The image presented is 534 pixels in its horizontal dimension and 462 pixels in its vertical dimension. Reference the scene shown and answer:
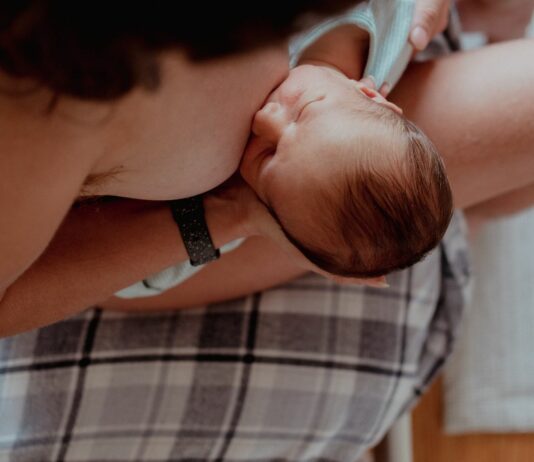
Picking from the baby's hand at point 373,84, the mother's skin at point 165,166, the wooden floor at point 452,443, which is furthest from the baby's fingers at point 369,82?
the wooden floor at point 452,443

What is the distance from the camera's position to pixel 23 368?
0.92 m

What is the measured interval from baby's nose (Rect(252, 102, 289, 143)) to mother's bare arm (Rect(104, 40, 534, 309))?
0.23 m

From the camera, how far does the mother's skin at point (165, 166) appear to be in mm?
551

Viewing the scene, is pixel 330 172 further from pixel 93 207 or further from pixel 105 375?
pixel 105 375

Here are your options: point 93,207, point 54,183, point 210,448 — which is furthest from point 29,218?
point 210,448

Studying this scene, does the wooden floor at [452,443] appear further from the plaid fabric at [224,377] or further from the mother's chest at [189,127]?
the mother's chest at [189,127]

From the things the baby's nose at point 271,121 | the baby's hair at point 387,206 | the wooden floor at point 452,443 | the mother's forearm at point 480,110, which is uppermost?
the baby's nose at point 271,121

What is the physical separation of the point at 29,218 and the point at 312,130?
0.27 metres

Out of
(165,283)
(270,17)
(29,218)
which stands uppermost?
(270,17)

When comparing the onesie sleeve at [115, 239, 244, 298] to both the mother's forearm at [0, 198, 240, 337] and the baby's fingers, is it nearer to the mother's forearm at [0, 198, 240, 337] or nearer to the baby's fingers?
the mother's forearm at [0, 198, 240, 337]

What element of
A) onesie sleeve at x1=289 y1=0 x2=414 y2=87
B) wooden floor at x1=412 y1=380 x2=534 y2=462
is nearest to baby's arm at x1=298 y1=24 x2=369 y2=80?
onesie sleeve at x1=289 y1=0 x2=414 y2=87

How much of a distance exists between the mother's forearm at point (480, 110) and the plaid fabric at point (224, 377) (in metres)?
0.20

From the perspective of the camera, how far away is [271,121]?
674mm

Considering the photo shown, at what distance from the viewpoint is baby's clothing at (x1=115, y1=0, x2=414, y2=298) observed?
0.77 metres
